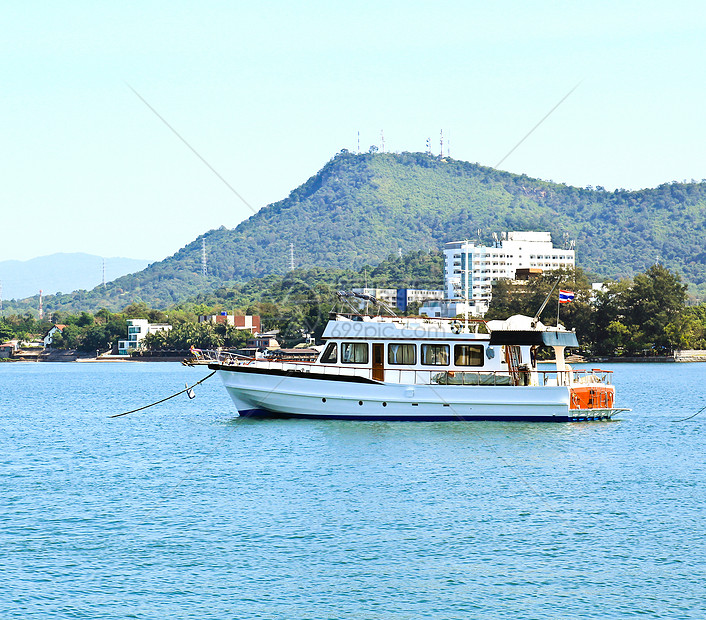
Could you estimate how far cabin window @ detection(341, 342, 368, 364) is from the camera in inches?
1276

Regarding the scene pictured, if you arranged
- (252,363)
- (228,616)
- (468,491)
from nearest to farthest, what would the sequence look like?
(228,616) < (468,491) < (252,363)

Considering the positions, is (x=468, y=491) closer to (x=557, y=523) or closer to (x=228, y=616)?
(x=557, y=523)

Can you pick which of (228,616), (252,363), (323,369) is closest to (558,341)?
(323,369)

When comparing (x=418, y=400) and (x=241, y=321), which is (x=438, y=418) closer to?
(x=418, y=400)

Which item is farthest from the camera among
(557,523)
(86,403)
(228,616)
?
(86,403)

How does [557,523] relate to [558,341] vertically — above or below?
below

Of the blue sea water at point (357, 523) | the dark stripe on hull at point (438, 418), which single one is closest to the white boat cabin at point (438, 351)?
the dark stripe on hull at point (438, 418)

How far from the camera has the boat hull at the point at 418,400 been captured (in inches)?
1241

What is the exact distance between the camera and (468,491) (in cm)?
2183

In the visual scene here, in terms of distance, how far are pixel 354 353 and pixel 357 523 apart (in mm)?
13889

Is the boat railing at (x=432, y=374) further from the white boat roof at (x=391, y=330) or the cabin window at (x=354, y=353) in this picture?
the white boat roof at (x=391, y=330)

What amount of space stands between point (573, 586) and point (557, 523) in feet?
12.9

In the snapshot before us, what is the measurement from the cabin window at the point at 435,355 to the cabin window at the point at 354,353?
2.13 meters

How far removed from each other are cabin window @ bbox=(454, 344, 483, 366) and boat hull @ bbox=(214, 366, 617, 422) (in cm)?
120
